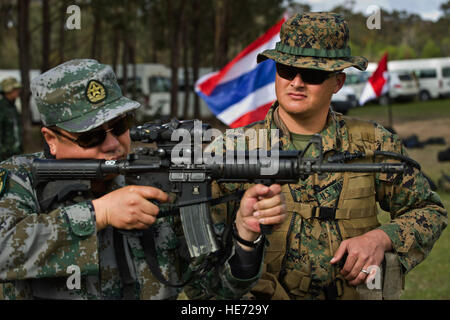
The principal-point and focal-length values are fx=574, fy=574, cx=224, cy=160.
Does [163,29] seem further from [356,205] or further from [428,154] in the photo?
[356,205]

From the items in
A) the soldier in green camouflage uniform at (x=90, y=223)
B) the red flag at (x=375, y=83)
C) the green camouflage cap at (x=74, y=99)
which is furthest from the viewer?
the red flag at (x=375, y=83)

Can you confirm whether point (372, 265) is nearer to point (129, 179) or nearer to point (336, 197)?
point (336, 197)

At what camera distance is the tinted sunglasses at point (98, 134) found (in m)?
2.46

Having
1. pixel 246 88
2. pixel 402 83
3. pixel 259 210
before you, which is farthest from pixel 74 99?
pixel 402 83

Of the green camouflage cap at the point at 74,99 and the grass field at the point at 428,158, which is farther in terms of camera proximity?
the grass field at the point at 428,158

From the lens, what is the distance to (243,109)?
688 centimetres

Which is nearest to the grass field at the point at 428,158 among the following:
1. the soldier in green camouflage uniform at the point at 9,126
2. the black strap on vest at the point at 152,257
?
the black strap on vest at the point at 152,257

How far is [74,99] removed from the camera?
244 cm

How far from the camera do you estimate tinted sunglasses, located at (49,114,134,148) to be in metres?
2.46

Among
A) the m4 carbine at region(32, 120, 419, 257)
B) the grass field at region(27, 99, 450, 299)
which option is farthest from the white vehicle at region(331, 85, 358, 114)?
the m4 carbine at region(32, 120, 419, 257)

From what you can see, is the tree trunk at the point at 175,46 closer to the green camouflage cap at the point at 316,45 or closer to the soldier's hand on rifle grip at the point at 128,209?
the green camouflage cap at the point at 316,45

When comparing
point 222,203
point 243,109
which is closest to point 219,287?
point 222,203

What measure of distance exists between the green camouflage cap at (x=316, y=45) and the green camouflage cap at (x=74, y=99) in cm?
91

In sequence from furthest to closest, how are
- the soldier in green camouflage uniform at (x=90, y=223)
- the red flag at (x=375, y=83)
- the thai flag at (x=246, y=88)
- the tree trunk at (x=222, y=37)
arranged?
the tree trunk at (x=222, y=37) < the red flag at (x=375, y=83) < the thai flag at (x=246, y=88) < the soldier in green camouflage uniform at (x=90, y=223)
